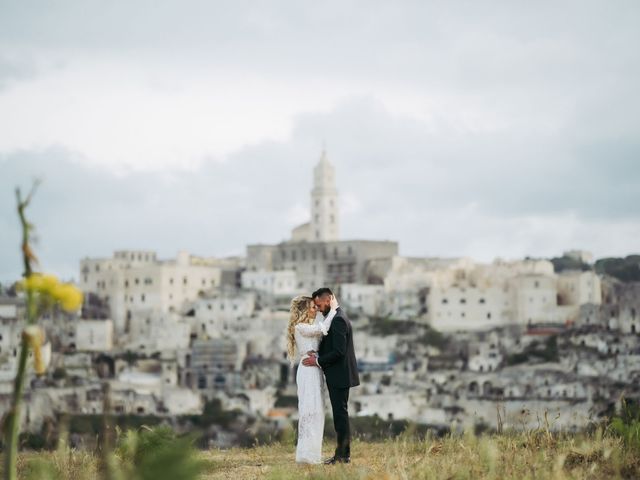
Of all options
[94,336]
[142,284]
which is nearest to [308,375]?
[94,336]

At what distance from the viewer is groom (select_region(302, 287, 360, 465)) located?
973 centimetres

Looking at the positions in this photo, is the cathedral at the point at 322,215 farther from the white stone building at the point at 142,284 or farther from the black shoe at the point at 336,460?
the black shoe at the point at 336,460

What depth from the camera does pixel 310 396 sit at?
32.6 ft

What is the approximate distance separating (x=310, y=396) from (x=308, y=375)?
156 millimetres

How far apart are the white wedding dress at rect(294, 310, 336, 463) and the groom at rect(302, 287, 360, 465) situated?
0.21ft

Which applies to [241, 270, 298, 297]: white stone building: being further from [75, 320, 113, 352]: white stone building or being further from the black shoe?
the black shoe

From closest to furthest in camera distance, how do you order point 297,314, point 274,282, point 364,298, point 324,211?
point 297,314, point 364,298, point 274,282, point 324,211

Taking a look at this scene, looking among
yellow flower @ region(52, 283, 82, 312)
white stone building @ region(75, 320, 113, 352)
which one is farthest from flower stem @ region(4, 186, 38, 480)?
white stone building @ region(75, 320, 113, 352)

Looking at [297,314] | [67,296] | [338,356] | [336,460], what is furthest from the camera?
[297,314]

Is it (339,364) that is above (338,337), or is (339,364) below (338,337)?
below

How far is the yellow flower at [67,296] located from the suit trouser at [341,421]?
489cm

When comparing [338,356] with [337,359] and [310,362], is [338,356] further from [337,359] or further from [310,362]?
[310,362]

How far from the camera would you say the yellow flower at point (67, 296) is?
4.72 metres

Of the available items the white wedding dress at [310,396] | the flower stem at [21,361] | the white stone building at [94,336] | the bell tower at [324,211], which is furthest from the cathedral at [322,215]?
the flower stem at [21,361]
